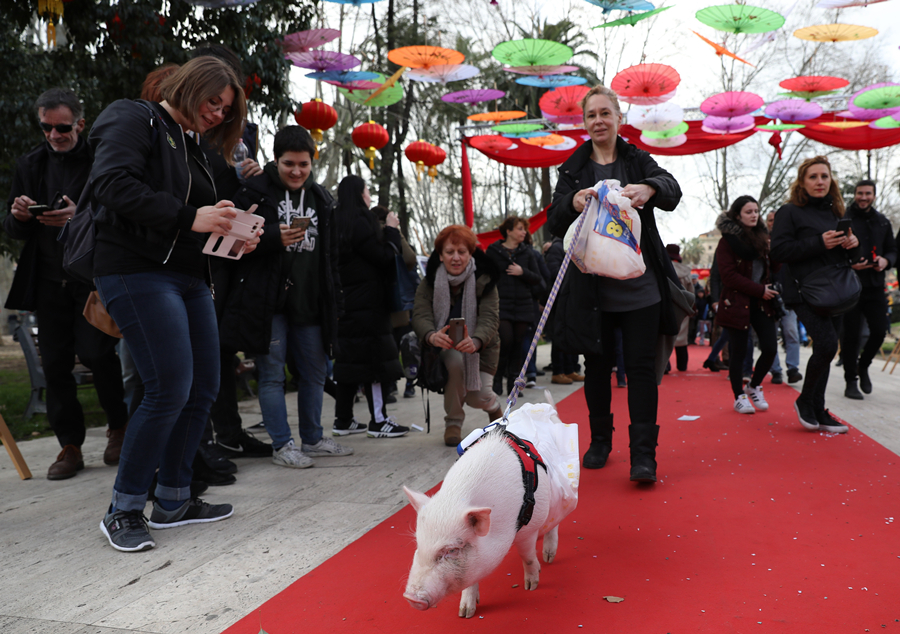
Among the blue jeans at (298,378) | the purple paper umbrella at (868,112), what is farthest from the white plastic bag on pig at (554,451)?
the purple paper umbrella at (868,112)

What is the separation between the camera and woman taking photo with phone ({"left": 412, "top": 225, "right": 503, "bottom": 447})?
193 inches

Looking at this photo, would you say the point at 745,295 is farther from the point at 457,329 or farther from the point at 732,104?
the point at 732,104

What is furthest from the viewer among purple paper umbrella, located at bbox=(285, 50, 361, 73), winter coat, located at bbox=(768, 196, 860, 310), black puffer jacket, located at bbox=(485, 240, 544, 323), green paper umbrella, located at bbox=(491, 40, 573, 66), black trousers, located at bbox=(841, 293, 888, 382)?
green paper umbrella, located at bbox=(491, 40, 573, 66)

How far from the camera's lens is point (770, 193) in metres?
31.9

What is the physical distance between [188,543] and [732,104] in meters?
10.4

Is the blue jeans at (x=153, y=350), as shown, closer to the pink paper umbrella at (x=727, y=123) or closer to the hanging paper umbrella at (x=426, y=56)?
the hanging paper umbrella at (x=426, y=56)

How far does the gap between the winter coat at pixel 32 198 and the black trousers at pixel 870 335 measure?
659cm

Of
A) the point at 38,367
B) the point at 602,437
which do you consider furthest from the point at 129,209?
the point at 38,367

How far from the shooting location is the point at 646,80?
9.26 meters

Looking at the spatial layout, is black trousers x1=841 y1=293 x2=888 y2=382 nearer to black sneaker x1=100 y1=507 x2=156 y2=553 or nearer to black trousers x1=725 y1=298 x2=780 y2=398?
black trousers x1=725 y1=298 x2=780 y2=398

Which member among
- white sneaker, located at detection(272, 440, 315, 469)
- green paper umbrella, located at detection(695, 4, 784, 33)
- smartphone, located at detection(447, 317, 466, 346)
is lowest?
white sneaker, located at detection(272, 440, 315, 469)

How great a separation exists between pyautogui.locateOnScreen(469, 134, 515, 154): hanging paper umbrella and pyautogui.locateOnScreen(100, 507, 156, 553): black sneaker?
12286 millimetres

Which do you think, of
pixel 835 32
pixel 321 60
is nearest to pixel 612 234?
pixel 321 60

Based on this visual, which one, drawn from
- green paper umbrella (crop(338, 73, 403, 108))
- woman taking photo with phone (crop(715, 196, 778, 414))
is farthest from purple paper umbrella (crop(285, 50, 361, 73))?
woman taking photo with phone (crop(715, 196, 778, 414))
